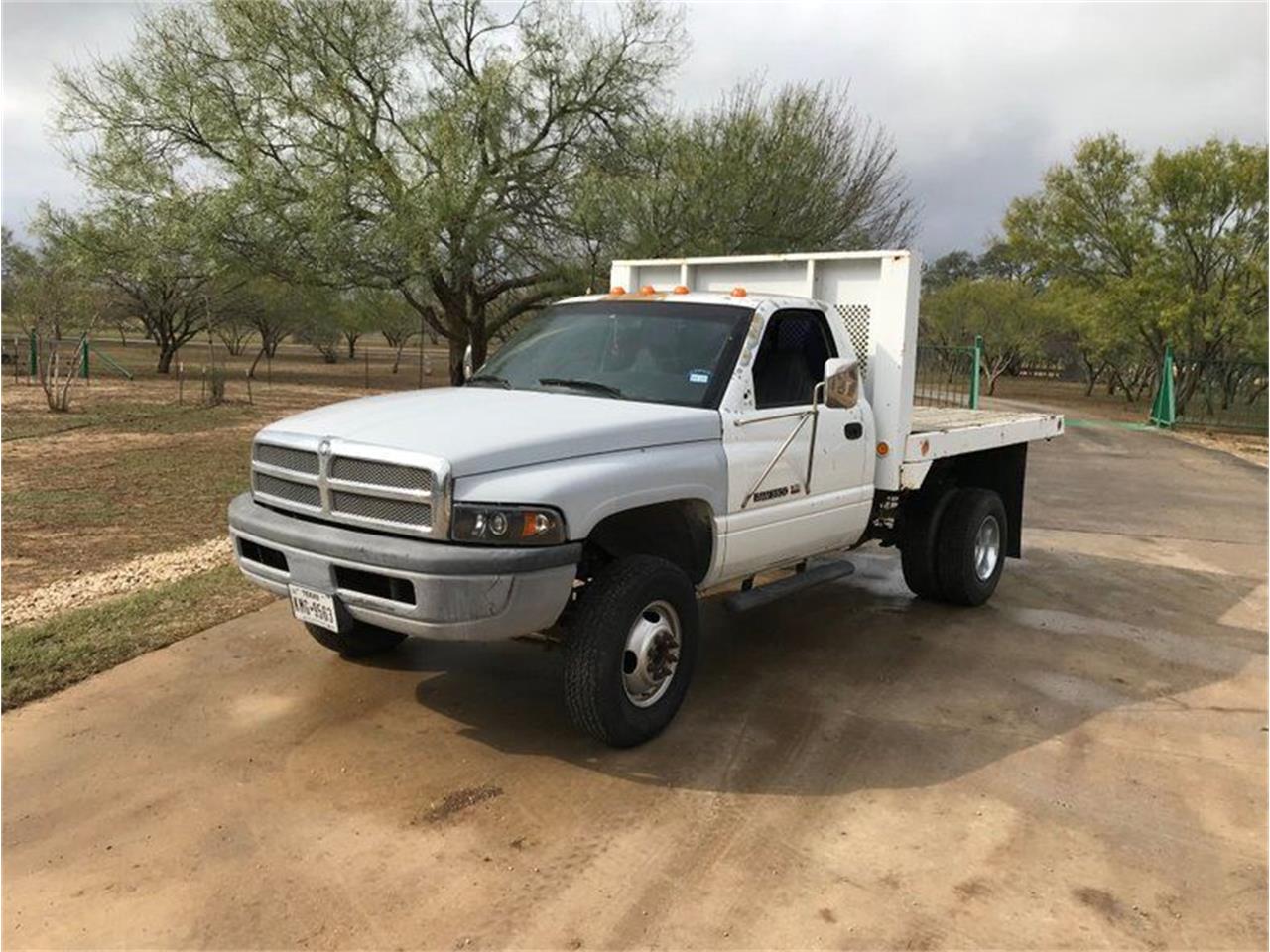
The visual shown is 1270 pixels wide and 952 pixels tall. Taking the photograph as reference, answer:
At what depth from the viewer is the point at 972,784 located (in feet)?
12.8

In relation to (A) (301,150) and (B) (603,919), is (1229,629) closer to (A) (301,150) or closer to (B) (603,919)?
(B) (603,919)

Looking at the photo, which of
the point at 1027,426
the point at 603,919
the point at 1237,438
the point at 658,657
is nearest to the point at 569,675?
the point at 658,657

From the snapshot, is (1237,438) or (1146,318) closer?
(1237,438)

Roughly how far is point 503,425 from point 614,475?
502 mm

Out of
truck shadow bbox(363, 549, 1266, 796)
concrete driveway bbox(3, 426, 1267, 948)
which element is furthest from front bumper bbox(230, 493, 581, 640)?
truck shadow bbox(363, 549, 1266, 796)

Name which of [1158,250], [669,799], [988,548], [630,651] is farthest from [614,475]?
[1158,250]

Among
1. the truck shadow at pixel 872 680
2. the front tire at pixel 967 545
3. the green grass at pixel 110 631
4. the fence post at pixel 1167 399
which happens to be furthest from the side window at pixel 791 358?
the fence post at pixel 1167 399

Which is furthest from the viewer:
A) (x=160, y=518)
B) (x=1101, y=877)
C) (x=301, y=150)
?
(x=301, y=150)

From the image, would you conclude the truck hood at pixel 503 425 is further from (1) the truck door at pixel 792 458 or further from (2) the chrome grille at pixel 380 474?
(1) the truck door at pixel 792 458

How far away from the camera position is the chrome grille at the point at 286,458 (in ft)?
13.1

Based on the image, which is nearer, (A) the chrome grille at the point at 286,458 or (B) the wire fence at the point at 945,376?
(A) the chrome grille at the point at 286,458

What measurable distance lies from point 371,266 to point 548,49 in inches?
216

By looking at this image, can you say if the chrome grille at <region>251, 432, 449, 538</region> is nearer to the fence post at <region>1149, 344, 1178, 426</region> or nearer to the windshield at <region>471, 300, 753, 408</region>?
the windshield at <region>471, 300, 753, 408</region>

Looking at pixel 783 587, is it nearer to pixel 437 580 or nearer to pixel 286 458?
pixel 437 580
